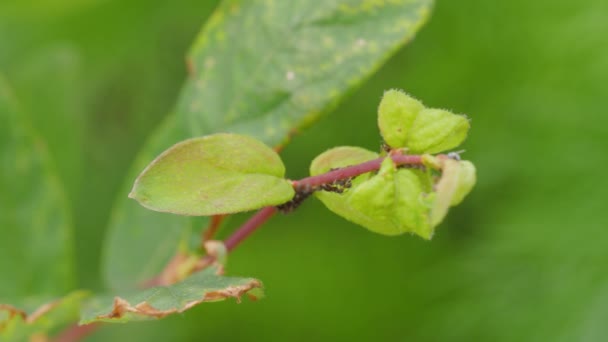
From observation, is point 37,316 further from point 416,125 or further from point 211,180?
point 416,125

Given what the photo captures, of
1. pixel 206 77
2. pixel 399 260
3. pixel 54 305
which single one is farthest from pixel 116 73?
pixel 54 305

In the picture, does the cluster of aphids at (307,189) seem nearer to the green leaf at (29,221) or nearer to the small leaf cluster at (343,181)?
the small leaf cluster at (343,181)

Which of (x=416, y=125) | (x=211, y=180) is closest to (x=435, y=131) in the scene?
(x=416, y=125)

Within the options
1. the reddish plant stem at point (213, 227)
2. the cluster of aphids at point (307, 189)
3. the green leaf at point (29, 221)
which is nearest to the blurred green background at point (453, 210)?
the green leaf at point (29, 221)

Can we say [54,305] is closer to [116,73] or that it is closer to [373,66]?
[373,66]

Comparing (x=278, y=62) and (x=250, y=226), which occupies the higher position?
(x=278, y=62)

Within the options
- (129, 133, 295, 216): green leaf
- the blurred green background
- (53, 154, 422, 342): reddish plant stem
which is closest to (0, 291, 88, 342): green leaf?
(53, 154, 422, 342): reddish plant stem
